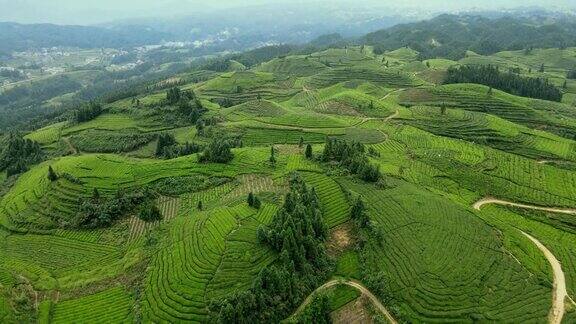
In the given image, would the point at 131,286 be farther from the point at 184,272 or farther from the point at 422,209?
the point at 422,209

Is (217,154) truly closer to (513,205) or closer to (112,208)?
(112,208)

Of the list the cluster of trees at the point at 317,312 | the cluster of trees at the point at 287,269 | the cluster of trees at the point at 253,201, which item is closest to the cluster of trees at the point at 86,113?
the cluster of trees at the point at 253,201

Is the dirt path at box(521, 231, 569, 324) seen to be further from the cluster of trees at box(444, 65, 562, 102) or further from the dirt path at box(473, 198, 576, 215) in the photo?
the cluster of trees at box(444, 65, 562, 102)

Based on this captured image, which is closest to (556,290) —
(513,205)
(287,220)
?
(513,205)

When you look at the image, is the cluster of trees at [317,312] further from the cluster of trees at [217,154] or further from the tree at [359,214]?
the cluster of trees at [217,154]

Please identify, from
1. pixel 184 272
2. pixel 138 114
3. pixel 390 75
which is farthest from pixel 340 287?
pixel 390 75

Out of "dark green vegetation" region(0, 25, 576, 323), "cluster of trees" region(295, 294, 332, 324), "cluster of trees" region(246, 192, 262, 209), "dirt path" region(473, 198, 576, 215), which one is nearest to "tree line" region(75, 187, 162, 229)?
"dark green vegetation" region(0, 25, 576, 323)
